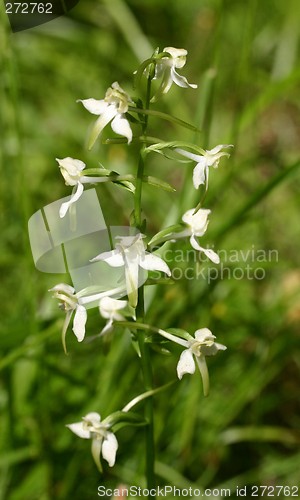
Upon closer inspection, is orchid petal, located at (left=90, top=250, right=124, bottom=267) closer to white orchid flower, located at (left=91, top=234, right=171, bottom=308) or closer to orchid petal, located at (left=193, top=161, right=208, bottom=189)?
white orchid flower, located at (left=91, top=234, right=171, bottom=308)

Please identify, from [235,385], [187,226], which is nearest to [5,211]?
[235,385]

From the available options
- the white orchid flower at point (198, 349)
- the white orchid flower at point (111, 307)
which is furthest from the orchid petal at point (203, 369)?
the white orchid flower at point (111, 307)

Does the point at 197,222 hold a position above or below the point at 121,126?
below

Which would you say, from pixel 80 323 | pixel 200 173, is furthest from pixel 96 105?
pixel 80 323

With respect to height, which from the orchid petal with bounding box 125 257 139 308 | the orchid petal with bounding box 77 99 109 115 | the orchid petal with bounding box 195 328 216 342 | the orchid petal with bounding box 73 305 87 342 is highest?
the orchid petal with bounding box 77 99 109 115

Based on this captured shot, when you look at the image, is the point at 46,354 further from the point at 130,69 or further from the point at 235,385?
the point at 130,69

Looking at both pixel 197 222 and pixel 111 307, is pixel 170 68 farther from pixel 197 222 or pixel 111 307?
pixel 111 307

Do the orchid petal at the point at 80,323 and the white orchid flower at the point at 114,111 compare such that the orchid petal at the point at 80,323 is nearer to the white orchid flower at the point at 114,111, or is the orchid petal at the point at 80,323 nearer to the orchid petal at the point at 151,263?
the orchid petal at the point at 151,263

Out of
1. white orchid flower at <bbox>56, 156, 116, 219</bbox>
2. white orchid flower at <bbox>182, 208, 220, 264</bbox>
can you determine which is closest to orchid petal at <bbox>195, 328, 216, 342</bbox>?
white orchid flower at <bbox>182, 208, 220, 264</bbox>
